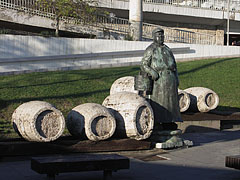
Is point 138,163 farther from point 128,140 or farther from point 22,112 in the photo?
point 22,112

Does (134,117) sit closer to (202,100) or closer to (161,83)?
(161,83)

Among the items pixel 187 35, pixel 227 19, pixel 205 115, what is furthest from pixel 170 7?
pixel 205 115

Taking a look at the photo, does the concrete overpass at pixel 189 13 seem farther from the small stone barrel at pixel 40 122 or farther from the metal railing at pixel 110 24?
the small stone barrel at pixel 40 122

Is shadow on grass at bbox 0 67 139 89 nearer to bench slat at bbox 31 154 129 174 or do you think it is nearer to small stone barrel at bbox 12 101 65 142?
small stone barrel at bbox 12 101 65 142

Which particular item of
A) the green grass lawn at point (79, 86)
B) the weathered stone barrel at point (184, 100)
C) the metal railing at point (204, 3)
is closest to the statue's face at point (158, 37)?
the weathered stone barrel at point (184, 100)

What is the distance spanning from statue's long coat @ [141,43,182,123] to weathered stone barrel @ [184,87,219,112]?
3665 millimetres

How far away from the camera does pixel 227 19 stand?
3891 cm

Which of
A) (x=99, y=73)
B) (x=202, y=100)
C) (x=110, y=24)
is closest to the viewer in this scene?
(x=202, y=100)

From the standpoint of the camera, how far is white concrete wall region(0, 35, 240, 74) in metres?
21.9

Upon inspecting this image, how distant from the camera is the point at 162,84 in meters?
10.2

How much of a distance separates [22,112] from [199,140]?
5.01 meters

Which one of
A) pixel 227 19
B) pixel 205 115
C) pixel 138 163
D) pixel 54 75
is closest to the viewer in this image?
pixel 138 163

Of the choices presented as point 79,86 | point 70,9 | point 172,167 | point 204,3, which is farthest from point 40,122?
point 204,3

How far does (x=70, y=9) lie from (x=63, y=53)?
367 centimetres
